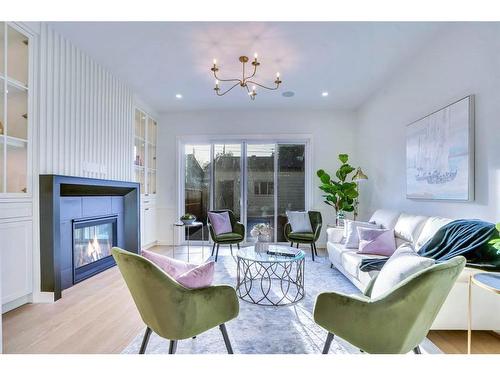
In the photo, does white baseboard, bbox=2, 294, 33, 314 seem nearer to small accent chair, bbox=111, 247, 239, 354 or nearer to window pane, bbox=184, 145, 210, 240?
small accent chair, bbox=111, 247, 239, 354

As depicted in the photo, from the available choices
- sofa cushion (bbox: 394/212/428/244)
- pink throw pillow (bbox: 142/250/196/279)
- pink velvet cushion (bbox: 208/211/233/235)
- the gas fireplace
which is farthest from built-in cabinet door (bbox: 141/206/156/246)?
sofa cushion (bbox: 394/212/428/244)

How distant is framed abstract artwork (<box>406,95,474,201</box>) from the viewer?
7.65 ft

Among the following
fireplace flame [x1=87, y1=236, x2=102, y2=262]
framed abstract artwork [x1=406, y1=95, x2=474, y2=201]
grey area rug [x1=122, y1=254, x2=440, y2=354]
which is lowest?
grey area rug [x1=122, y1=254, x2=440, y2=354]

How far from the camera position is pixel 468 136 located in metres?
2.32

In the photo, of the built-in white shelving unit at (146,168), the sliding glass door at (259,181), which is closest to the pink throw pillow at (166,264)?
the built-in white shelving unit at (146,168)

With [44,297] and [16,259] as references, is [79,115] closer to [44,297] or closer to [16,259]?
[16,259]

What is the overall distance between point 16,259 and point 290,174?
14.3ft

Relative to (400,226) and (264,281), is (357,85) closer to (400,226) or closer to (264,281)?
(400,226)

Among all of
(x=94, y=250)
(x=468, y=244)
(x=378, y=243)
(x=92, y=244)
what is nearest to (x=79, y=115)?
(x=92, y=244)

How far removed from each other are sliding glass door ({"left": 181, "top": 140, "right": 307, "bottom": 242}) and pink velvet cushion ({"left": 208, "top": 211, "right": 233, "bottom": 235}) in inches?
30.8

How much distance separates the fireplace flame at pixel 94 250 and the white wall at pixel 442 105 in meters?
4.34

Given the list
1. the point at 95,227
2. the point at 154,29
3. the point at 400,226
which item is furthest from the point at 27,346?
→ the point at 400,226

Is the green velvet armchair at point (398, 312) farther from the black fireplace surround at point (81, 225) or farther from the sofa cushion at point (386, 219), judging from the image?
the black fireplace surround at point (81, 225)

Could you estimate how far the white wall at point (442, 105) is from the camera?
83.5 inches
